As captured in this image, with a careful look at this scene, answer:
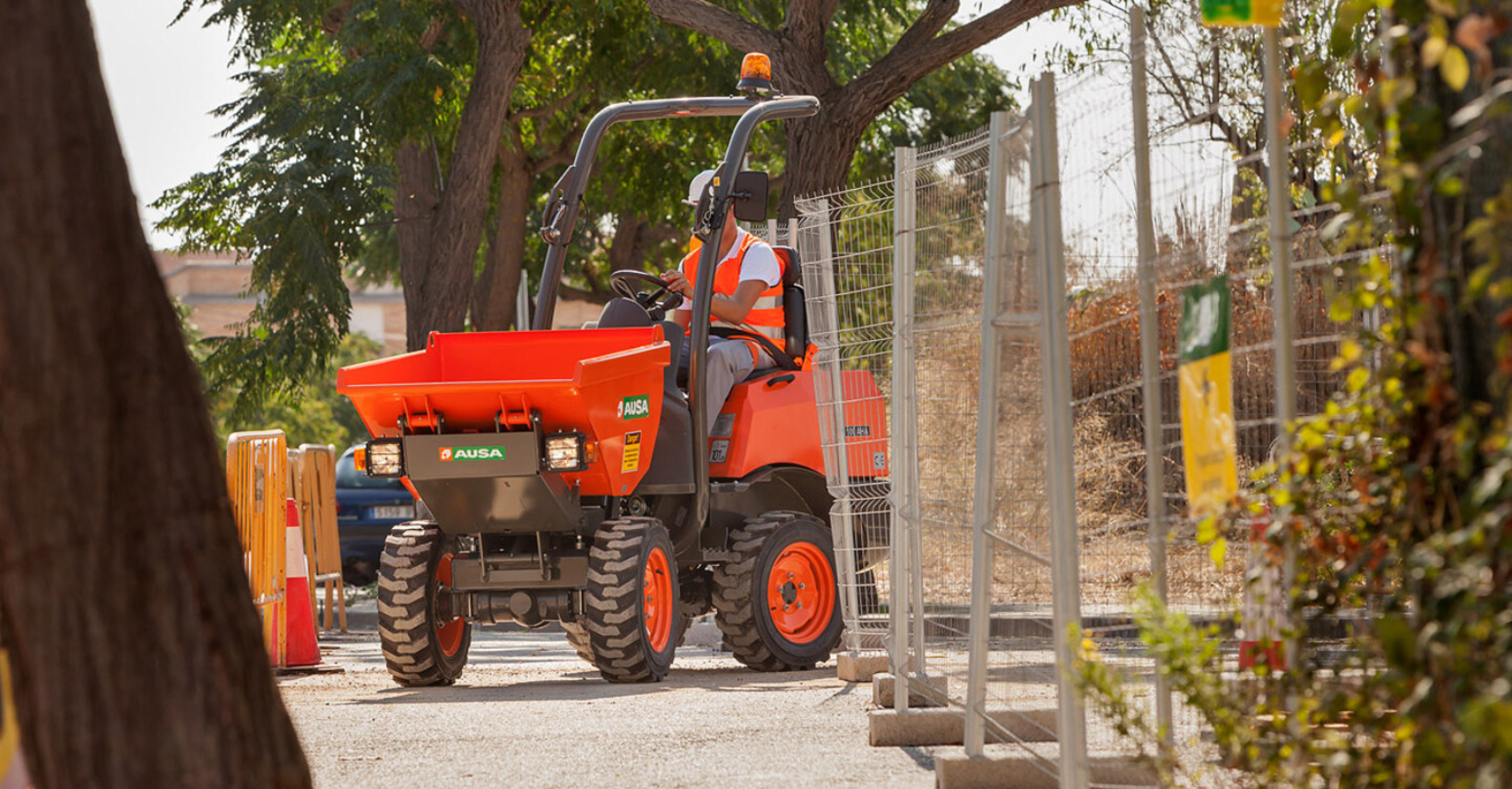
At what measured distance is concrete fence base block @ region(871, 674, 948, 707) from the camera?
710 cm

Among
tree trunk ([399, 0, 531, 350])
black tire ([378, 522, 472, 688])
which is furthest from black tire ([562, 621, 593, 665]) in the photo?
tree trunk ([399, 0, 531, 350])

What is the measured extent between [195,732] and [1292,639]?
6.09 feet

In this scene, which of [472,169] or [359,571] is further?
[359,571]

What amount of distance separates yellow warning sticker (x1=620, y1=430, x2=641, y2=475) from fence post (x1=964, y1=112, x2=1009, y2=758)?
400 cm

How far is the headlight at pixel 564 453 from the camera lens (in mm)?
8977

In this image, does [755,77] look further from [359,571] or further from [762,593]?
[359,571]

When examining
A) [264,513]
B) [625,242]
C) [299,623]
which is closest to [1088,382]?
[264,513]

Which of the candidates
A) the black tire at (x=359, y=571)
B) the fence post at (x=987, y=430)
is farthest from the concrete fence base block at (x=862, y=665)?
the black tire at (x=359, y=571)

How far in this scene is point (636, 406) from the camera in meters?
9.33

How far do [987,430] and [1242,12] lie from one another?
1854mm

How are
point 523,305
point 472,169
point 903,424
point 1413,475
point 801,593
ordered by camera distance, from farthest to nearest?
1. point 523,305
2. point 472,169
3. point 801,593
4. point 903,424
5. point 1413,475

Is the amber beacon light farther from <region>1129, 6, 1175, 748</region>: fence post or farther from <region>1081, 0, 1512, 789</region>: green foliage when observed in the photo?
<region>1081, 0, 1512, 789</region>: green foliage

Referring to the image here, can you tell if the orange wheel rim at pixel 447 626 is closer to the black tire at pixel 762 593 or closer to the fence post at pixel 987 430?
the black tire at pixel 762 593

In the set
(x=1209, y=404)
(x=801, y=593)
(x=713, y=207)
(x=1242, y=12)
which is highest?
(x=713, y=207)
